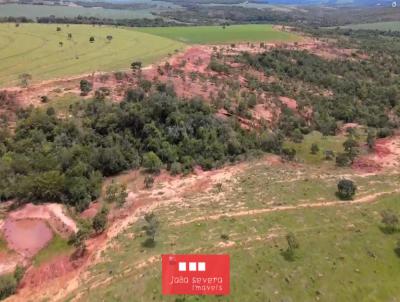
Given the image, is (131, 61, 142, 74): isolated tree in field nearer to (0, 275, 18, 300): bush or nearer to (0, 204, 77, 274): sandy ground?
(0, 204, 77, 274): sandy ground

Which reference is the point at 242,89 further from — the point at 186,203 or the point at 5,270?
the point at 5,270

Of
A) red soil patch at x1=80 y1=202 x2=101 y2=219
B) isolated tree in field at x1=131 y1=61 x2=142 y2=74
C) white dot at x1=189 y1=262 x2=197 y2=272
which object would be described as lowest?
red soil patch at x1=80 y1=202 x2=101 y2=219

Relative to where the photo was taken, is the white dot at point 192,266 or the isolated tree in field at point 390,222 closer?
the white dot at point 192,266

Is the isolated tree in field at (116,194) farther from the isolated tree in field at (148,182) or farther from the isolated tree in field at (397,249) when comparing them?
the isolated tree in field at (397,249)

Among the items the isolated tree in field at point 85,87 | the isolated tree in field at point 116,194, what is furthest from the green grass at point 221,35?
the isolated tree in field at point 116,194

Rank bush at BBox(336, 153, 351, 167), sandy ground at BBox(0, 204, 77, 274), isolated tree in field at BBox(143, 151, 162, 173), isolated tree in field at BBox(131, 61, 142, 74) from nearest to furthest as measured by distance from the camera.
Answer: sandy ground at BBox(0, 204, 77, 274), isolated tree in field at BBox(143, 151, 162, 173), bush at BBox(336, 153, 351, 167), isolated tree in field at BBox(131, 61, 142, 74)

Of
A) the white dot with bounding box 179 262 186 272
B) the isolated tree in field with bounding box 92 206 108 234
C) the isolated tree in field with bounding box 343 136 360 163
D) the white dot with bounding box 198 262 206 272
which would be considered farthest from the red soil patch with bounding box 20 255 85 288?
the isolated tree in field with bounding box 343 136 360 163
